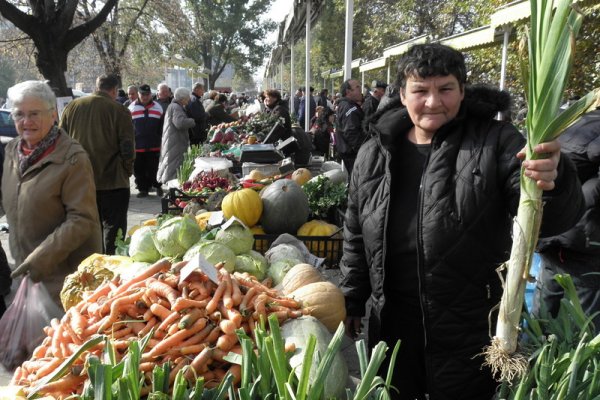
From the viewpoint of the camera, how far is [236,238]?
3.09m

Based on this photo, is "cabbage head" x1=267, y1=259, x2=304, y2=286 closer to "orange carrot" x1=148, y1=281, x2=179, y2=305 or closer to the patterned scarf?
"orange carrot" x1=148, y1=281, x2=179, y2=305

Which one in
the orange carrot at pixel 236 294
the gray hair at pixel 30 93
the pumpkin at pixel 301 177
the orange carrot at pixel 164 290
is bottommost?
the pumpkin at pixel 301 177

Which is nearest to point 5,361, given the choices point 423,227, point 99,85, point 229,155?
point 423,227

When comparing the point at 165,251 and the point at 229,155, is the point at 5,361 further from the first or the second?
the point at 229,155

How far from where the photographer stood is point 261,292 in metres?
2.33

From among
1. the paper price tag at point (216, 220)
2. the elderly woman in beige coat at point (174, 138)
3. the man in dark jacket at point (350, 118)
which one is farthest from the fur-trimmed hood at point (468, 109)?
the elderly woman in beige coat at point (174, 138)

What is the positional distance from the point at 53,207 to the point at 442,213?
204 centimetres

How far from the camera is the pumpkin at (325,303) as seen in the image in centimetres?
240

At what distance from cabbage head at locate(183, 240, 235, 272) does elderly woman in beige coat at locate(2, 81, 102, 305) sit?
59cm

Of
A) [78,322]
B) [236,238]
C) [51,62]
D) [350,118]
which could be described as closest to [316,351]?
[78,322]

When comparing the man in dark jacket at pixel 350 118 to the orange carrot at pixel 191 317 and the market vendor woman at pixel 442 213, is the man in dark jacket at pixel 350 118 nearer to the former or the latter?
the market vendor woman at pixel 442 213

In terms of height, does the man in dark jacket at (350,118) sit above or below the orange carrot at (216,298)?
above

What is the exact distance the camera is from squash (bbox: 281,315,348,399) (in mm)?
1878

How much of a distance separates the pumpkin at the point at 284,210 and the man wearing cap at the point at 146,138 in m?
5.51
